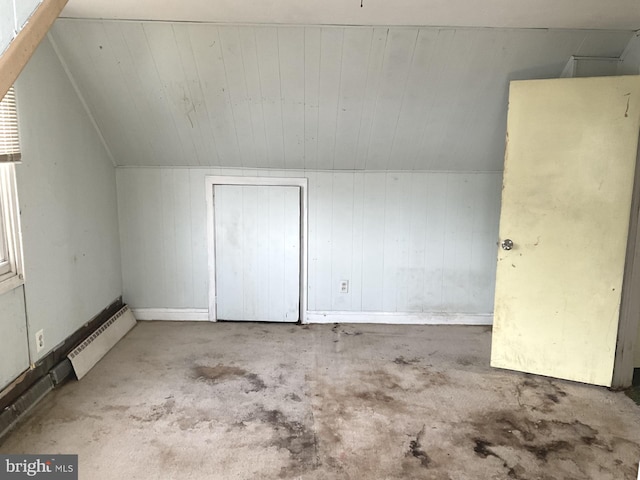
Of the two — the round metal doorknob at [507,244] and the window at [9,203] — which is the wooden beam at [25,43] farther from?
the round metal doorknob at [507,244]

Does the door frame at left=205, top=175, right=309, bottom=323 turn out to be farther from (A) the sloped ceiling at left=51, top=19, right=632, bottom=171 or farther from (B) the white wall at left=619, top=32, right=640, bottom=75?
(B) the white wall at left=619, top=32, right=640, bottom=75

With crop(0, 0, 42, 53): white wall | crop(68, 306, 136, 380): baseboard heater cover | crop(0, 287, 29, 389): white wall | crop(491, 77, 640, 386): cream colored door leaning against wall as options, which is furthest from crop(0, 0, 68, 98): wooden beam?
crop(491, 77, 640, 386): cream colored door leaning against wall

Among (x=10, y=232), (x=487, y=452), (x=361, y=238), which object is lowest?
(x=487, y=452)

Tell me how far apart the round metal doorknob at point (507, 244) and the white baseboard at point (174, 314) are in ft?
7.24

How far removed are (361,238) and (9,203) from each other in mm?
2256

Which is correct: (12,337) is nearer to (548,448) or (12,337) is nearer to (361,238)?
(361,238)

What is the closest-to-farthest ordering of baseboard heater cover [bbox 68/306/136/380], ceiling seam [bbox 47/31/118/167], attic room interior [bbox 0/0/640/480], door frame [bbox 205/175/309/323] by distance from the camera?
attic room interior [bbox 0/0/640/480], ceiling seam [bbox 47/31/118/167], baseboard heater cover [bbox 68/306/136/380], door frame [bbox 205/175/309/323]

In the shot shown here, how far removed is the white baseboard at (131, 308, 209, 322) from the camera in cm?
366

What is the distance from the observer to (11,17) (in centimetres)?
85

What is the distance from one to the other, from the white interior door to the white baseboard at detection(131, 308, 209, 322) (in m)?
0.13

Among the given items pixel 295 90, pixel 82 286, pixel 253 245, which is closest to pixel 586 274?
pixel 295 90

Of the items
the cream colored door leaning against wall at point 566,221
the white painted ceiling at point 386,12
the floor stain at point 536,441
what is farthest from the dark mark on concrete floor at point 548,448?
the white painted ceiling at point 386,12

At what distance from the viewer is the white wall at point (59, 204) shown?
2.36 m

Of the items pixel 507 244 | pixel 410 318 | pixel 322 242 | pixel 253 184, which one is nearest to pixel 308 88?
pixel 253 184
